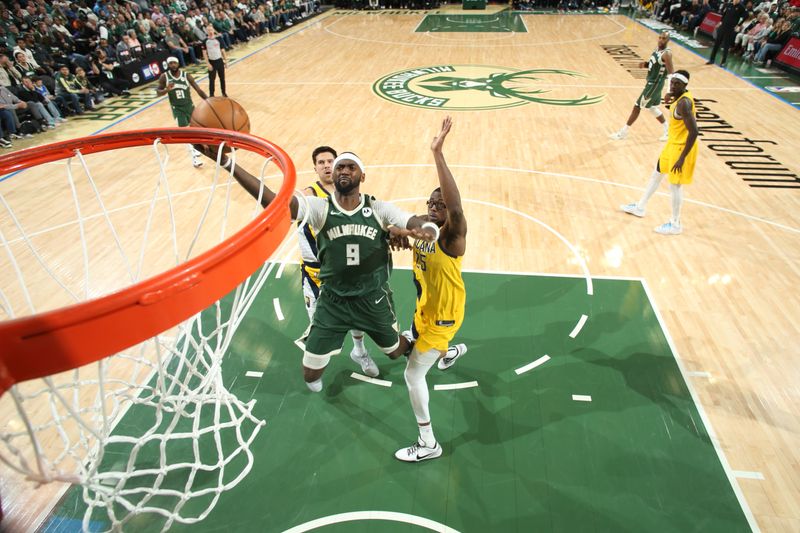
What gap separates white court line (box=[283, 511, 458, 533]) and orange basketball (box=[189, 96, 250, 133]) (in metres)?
3.00

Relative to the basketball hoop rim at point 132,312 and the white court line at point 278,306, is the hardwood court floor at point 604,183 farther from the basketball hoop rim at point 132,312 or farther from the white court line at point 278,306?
the basketball hoop rim at point 132,312

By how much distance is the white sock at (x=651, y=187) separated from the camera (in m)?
6.18

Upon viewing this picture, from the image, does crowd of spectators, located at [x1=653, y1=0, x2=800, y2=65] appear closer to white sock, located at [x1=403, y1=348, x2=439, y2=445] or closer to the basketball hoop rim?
white sock, located at [x1=403, y1=348, x2=439, y2=445]

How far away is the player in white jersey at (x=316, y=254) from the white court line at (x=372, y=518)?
4.06ft

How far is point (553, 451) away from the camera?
3625 mm

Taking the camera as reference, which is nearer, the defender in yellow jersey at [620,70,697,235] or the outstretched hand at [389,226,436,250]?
the outstretched hand at [389,226,436,250]

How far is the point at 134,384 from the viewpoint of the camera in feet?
10.6

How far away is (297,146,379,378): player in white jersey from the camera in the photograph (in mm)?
3801

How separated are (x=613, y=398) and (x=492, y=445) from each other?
1136 mm

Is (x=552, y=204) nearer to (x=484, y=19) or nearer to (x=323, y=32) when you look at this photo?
(x=323, y=32)

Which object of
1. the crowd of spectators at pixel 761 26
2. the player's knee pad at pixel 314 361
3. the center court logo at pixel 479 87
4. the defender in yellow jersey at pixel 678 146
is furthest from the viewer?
the crowd of spectators at pixel 761 26

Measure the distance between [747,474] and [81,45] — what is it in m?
16.1

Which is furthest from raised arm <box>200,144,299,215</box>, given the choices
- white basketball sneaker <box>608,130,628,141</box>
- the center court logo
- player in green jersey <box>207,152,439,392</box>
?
the center court logo

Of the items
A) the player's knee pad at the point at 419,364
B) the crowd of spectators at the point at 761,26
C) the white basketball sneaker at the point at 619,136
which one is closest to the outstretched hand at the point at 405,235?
the player's knee pad at the point at 419,364
